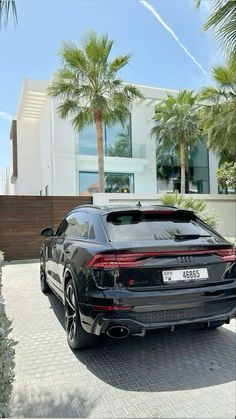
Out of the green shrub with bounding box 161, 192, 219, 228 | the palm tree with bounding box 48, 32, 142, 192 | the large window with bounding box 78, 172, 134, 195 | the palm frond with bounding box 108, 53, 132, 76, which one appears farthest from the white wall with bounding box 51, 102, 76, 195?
the green shrub with bounding box 161, 192, 219, 228

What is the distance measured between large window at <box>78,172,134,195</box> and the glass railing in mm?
1063

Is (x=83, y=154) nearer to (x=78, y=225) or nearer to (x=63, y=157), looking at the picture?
(x=63, y=157)

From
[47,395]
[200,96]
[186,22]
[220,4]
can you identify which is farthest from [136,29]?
[47,395]

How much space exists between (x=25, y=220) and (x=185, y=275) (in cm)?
926

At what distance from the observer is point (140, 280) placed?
296 centimetres

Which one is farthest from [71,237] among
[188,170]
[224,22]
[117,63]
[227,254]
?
[188,170]

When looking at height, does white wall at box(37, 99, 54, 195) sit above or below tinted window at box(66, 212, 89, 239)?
above

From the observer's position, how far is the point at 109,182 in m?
18.0

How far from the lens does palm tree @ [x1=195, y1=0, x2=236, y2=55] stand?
535 cm

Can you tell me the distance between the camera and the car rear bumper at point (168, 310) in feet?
9.54

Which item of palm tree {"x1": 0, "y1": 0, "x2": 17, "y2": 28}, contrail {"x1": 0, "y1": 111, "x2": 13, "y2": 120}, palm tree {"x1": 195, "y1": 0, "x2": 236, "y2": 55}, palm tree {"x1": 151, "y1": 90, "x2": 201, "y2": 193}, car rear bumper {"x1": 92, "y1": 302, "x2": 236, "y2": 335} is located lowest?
car rear bumper {"x1": 92, "y1": 302, "x2": 236, "y2": 335}

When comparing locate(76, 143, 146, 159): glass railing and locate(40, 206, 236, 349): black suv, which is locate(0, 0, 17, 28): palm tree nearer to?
locate(40, 206, 236, 349): black suv

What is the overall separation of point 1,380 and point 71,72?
12.9m

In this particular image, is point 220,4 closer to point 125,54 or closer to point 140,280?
point 140,280
